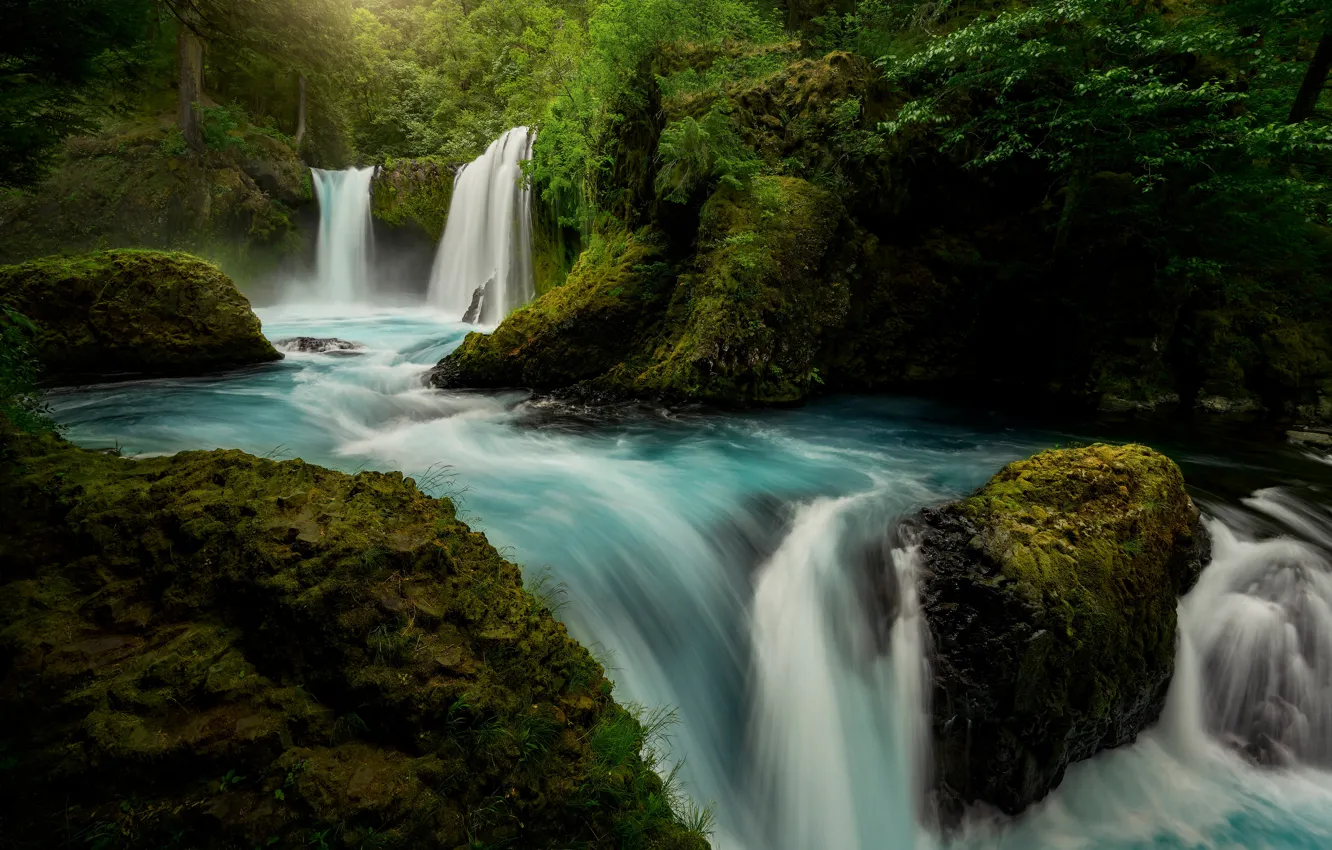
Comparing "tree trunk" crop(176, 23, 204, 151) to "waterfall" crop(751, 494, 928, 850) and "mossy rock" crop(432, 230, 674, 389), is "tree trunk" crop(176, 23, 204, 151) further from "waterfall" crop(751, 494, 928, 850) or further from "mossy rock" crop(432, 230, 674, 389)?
"waterfall" crop(751, 494, 928, 850)

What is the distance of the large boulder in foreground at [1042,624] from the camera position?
11.1ft

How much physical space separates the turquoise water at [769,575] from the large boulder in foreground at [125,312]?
66 cm

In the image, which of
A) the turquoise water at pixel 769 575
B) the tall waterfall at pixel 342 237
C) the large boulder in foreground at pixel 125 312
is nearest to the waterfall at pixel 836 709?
the turquoise water at pixel 769 575

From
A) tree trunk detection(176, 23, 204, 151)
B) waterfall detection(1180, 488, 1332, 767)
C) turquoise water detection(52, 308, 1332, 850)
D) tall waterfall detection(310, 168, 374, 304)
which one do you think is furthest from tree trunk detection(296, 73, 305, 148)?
waterfall detection(1180, 488, 1332, 767)

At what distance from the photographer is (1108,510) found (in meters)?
4.00

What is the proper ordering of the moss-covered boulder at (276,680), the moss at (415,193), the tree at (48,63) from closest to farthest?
the moss-covered boulder at (276,680)
the tree at (48,63)
the moss at (415,193)

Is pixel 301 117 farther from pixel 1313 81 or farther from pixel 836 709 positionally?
pixel 1313 81

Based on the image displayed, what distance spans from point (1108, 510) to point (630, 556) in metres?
3.30

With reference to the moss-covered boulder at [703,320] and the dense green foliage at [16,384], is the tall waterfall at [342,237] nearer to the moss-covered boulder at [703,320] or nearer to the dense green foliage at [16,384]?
the moss-covered boulder at [703,320]

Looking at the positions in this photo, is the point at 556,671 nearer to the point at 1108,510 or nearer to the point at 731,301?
the point at 1108,510

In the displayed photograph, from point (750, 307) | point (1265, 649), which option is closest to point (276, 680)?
point (1265, 649)

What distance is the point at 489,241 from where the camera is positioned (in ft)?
53.2

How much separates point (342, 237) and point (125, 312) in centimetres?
1163

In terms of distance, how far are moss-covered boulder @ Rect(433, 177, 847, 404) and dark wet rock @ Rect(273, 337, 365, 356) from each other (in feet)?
8.92
